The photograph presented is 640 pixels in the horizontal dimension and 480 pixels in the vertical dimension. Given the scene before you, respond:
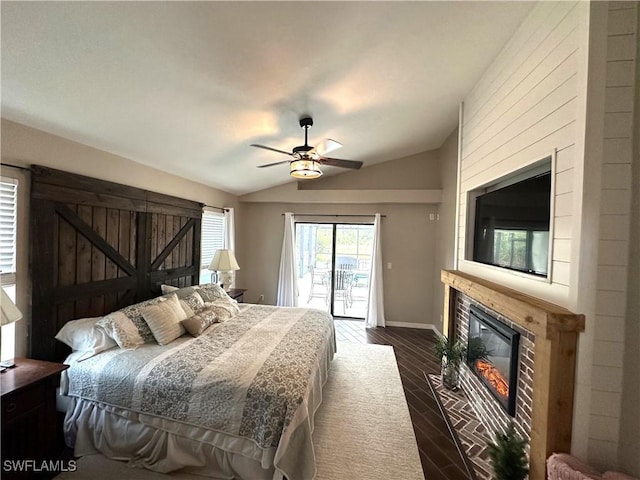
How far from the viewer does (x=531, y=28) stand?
6.34ft

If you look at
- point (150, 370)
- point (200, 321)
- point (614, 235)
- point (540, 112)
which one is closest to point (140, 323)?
point (200, 321)

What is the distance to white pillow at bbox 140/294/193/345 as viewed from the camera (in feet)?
7.93

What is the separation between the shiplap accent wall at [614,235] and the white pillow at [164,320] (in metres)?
2.98

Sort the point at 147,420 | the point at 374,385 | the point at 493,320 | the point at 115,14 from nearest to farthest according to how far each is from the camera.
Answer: the point at 115,14
the point at 147,420
the point at 493,320
the point at 374,385

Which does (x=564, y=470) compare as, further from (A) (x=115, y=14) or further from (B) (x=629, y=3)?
(A) (x=115, y=14)

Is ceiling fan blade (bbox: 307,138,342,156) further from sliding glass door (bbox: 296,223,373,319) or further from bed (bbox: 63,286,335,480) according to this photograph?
sliding glass door (bbox: 296,223,373,319)

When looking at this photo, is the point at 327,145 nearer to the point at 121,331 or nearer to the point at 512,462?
the point at 121,331

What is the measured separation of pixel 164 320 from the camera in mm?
2492

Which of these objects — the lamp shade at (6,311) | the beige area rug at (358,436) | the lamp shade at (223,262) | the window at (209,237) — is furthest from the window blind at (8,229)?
the window at (209,237)

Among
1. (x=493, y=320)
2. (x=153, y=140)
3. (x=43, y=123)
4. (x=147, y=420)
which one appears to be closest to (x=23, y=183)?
(x=43, y=123)

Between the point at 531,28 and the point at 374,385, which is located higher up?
the point at 531,28

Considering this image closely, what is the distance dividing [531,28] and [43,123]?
12.1 ft

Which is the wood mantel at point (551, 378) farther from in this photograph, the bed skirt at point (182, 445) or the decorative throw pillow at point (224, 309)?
the decorative throw pillow at point (224, 309)

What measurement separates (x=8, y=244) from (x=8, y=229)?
11cm
